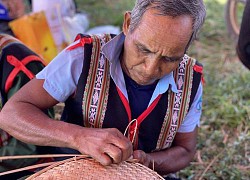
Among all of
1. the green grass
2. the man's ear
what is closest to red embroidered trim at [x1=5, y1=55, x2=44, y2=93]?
the man's ear

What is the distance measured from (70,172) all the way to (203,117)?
69.5 inches

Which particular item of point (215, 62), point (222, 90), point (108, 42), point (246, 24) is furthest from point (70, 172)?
point (215, 62)

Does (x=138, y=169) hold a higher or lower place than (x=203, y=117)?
higher

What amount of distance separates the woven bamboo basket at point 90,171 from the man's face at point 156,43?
0.29m

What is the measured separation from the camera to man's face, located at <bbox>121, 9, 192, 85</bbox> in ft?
4.43

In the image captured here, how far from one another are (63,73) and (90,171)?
0.34 meters

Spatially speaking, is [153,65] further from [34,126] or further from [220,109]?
[220,109]

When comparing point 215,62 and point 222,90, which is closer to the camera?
point 222,90

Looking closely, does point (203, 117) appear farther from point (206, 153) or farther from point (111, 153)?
point (111, 153)

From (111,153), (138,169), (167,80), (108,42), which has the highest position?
(108,42)

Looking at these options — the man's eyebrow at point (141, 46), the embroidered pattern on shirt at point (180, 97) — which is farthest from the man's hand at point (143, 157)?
the man's eyebrow at point (141, 46)

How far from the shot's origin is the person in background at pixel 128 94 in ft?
4.46

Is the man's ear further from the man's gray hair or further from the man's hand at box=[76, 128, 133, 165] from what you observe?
the man's hand at box=[76, 128, 133, 165]

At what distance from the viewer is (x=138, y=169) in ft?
4.73
